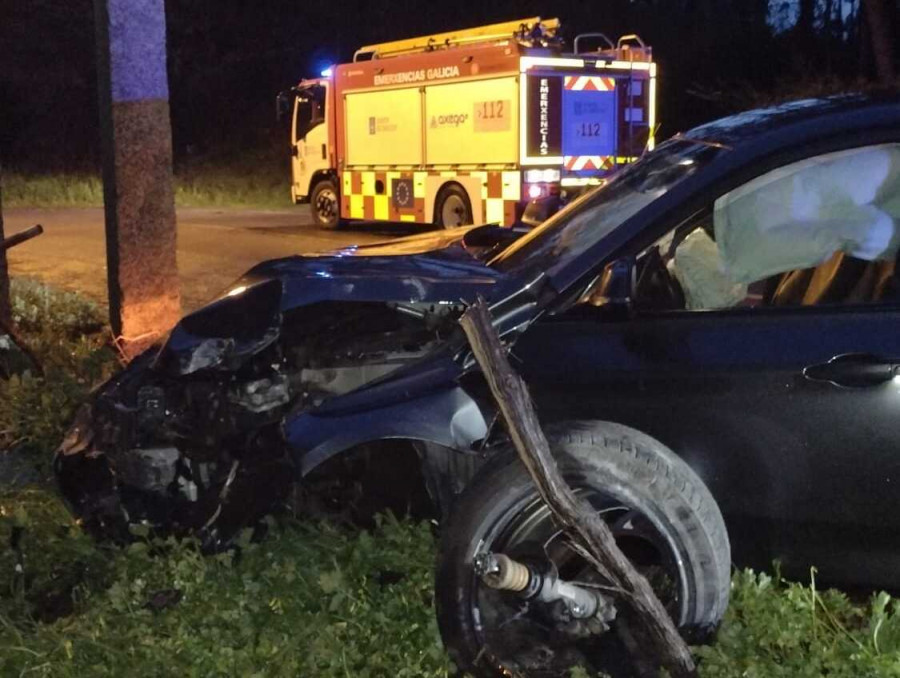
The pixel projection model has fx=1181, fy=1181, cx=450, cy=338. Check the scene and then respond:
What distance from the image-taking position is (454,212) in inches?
634

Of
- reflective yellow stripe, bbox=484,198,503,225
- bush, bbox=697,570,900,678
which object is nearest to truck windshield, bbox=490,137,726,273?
bush, bbox=697,570,900,678

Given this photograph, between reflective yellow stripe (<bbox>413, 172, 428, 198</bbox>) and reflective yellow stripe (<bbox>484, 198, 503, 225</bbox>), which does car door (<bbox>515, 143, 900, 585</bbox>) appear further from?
reflective yellow stripe (<bbox>413, 172, 428, 198</bbox>)

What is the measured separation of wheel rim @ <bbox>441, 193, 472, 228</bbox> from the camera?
15836 mm

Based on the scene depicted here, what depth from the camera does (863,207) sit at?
10.8ft

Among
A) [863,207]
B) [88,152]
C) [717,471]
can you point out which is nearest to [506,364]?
[717,471]

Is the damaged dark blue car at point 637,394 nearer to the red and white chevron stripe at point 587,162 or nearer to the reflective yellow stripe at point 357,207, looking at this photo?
the red and white chevron stripe at point 587,162

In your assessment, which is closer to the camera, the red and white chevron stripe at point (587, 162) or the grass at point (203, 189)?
the red and white chevron stripe at point (587, 162)

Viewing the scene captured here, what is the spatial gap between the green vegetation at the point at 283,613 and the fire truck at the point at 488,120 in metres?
10.3

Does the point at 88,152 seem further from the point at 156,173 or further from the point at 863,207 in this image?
the point at 863,207

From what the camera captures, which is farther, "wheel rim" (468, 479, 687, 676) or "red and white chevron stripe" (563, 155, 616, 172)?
"red and white chevron stripe" (563, 155, 616, 172)

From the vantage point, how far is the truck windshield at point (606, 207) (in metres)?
3.38

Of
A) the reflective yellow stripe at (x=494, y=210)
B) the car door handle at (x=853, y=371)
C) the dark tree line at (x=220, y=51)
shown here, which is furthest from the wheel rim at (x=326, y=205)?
the car door handle at (x=853, y=371)

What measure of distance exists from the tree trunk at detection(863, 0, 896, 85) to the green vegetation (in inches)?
391

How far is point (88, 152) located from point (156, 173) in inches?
1080
